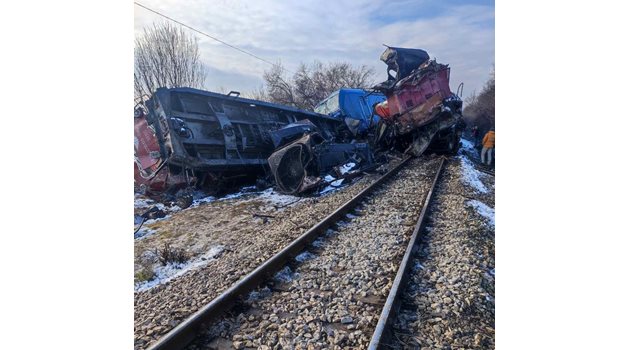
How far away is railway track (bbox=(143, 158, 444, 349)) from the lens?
1290 mm

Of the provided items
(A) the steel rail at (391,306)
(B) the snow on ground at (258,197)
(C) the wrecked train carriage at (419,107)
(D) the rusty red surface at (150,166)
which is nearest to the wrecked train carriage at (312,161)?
(B) the snow on ground at (258,197)

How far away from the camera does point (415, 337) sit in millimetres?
1276

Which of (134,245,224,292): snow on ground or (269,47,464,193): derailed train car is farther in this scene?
(269,47,464,193): derailed train car

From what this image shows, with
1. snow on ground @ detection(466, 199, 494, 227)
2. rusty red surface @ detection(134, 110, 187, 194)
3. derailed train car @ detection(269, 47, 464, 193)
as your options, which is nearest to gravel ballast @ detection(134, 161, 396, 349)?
derailed train car @ detection(269, 47, 464, 193)

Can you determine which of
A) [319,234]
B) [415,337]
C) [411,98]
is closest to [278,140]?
[319,234]

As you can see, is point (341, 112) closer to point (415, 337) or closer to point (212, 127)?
point (212, 127)

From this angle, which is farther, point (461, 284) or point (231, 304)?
point (461, 284)

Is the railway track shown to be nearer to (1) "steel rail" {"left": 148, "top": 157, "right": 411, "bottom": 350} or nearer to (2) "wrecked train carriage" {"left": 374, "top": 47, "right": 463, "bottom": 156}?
(1) "steel rail" {"left": 148, "top": 157, "right": 411, "bottom": 350}

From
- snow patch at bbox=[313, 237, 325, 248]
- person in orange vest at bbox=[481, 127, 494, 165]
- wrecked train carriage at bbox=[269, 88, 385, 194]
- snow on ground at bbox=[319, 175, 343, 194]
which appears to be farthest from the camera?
snow on ground at bbox=[319, 175, 343, 194]

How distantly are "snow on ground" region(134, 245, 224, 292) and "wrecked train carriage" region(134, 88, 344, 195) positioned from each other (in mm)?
2001

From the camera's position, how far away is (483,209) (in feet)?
9.23

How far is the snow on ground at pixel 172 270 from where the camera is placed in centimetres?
185

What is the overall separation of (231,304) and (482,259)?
60.3 inches

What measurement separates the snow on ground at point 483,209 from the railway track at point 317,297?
1.71 ft
